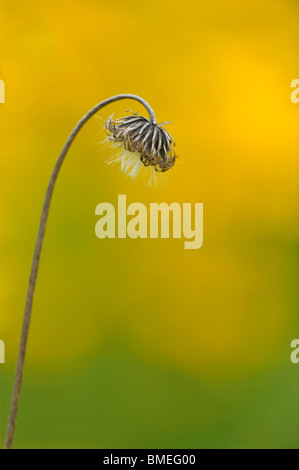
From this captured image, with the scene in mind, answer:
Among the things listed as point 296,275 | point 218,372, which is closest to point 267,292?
point 296,275

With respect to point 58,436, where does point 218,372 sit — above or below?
above

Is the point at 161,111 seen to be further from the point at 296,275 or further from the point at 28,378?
the point at 28,378

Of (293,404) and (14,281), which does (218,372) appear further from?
(14,281)

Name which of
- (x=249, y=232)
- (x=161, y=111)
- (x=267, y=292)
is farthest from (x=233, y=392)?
(x=161, y=111)
